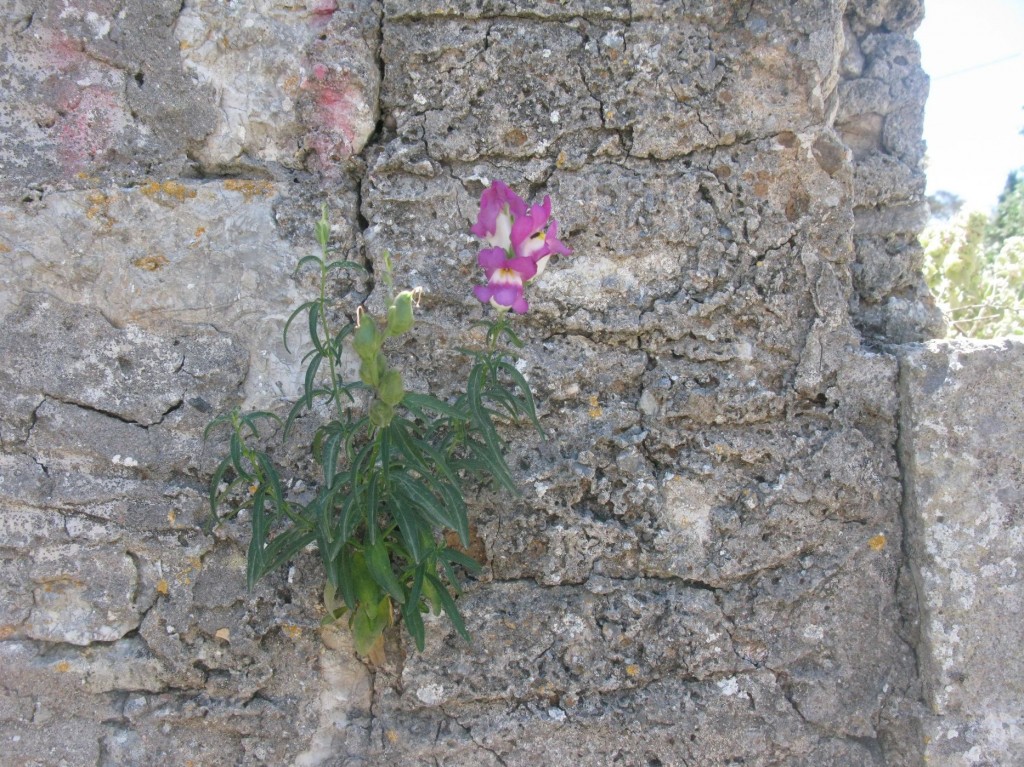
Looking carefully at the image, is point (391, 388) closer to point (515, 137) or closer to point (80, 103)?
point (515, 137)

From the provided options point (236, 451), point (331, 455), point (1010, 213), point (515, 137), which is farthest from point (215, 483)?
point (1010, 213)

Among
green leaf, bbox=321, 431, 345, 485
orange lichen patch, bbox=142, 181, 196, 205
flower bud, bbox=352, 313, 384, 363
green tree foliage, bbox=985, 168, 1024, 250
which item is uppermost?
green tree foliage, bbox=985, 168, 1024, 250

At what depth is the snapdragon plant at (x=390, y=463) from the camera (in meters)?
1.59

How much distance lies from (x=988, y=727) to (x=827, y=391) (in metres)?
0.82

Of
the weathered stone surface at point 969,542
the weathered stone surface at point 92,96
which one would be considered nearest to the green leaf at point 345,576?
the weathered stone surface at point 92,96

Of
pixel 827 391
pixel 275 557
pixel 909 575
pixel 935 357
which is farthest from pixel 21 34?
pixel 909 575

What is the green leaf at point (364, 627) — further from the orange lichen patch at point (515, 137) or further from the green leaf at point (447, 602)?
the orange lichen patch at point (515, 137)

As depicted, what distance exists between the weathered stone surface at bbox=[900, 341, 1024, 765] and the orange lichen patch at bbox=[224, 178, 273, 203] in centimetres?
152

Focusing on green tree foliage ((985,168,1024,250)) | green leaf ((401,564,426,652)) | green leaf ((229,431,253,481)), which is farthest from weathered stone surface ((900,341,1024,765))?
green tree foliage ((985,168,1024,250))

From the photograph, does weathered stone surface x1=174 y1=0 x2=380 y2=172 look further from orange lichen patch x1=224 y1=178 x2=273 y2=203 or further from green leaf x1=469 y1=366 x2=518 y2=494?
green leaf x1=469 y1=366 x2=518 y2=494

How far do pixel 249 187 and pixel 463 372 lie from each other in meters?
0.65

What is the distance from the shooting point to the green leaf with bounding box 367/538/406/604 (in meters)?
1.65

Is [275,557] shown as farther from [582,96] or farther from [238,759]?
[582,96]

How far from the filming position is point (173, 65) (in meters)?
1.88
